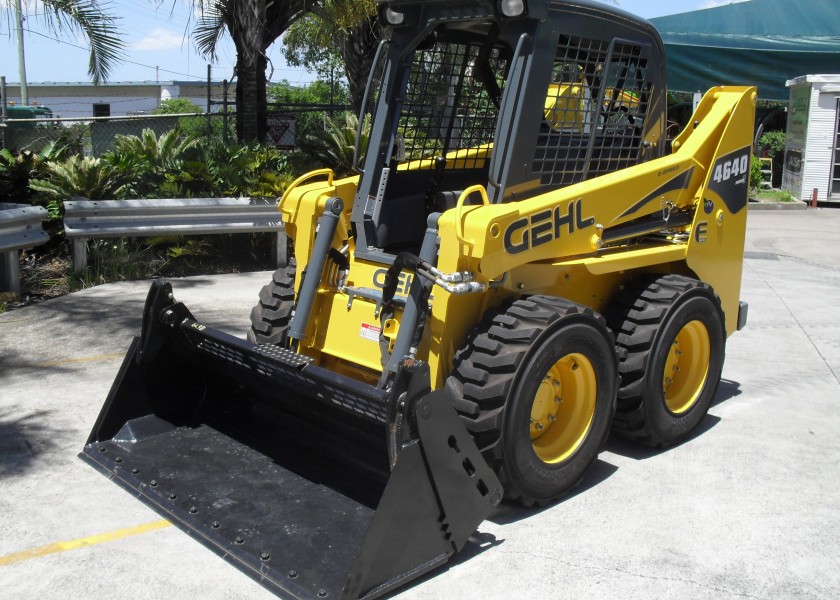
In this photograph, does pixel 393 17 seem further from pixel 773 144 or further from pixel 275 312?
pixel 773 144

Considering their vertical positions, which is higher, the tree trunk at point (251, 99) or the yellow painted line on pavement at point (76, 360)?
the tree trunk at point (251, 99)

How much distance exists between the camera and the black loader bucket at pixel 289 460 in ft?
12.3

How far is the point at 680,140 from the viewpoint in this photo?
6055mm

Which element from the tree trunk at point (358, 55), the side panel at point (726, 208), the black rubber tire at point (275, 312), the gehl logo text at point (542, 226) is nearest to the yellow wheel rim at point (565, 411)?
the gehl logo text at point (542, 226)

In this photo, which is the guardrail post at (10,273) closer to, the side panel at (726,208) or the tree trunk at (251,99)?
the tree trunk at (251,99)

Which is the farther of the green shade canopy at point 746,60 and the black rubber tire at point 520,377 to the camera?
the green shade canopy at point 746,60

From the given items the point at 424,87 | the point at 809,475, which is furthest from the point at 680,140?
the point at 809,475

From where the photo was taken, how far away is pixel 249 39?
1150 centimetres

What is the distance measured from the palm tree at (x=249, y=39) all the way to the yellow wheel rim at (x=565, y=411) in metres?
8.05

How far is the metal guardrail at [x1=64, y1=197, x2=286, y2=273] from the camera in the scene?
923cm

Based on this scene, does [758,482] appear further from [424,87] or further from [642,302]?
[424,87]

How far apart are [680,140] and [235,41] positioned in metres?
8.10

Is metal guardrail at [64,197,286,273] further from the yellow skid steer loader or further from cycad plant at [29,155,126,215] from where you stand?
the yellow skid steer loader

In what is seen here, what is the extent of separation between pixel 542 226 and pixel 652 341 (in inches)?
39.6
